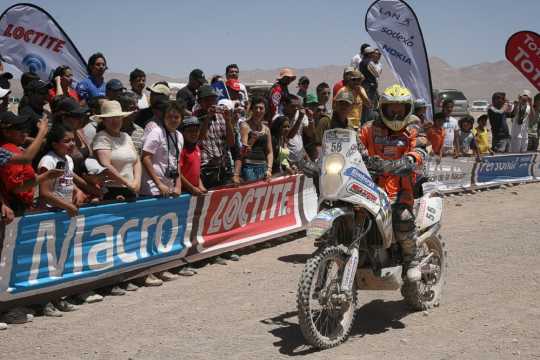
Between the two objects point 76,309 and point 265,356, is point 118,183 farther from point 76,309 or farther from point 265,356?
point 265,356

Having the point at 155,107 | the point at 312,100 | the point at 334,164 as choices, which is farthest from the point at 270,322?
the point at 312,100

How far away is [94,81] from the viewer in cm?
1005

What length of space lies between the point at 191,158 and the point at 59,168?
85.9 inches

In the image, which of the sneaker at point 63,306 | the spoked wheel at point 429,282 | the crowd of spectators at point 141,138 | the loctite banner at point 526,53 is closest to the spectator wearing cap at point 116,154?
the crowd of spectators at point 141,138

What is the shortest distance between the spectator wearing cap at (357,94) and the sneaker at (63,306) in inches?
229

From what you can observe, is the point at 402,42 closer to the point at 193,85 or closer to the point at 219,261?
the point at 193,85

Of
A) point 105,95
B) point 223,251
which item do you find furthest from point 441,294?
point 105,95

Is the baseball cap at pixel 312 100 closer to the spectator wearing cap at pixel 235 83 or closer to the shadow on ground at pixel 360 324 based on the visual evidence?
the spectator wearing cap at pixel 235 83

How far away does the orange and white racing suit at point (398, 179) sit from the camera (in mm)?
6258

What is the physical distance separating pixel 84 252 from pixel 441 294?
3663 mm

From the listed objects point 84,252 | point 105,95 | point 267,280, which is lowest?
point 267,280

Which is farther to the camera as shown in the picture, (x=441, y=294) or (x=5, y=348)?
(x=441, y=294)

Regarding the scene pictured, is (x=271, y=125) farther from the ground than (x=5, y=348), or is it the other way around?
(x=271, y=125)

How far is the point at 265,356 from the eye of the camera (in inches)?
A: 213
